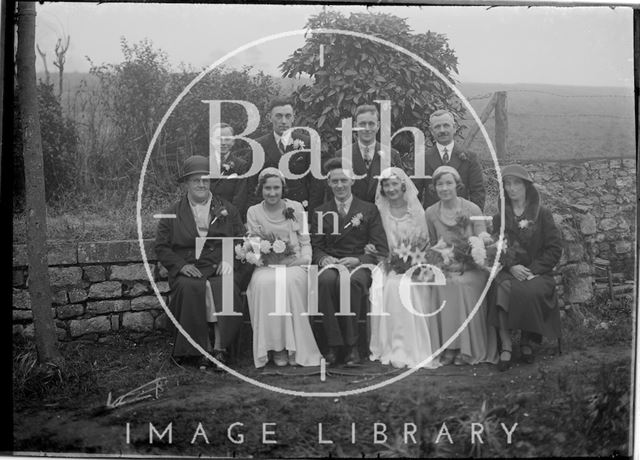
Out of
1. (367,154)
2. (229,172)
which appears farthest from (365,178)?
(229,172)

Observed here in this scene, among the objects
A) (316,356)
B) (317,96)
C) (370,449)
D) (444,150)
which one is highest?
(317,96)

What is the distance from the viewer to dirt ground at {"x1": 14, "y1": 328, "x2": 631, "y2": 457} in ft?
16.8

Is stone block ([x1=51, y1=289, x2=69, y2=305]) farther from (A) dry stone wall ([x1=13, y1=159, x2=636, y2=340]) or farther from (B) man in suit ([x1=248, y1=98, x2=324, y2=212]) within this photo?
(B) man in suit ([x1=248, y1=98, x2=324, y2=212])

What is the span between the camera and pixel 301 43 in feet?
17.4

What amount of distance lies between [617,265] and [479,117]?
4.65 ft

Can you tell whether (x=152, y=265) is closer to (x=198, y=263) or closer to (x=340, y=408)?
(x=198, y=263)

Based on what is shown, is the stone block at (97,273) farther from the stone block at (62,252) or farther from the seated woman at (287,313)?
the seated woman at (287,313)

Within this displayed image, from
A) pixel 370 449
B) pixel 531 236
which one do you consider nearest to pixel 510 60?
pixel 531 236

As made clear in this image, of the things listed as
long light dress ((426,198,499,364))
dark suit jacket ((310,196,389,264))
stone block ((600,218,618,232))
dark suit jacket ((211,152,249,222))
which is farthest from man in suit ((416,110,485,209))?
dark suit jacket ((211,152,249,222))

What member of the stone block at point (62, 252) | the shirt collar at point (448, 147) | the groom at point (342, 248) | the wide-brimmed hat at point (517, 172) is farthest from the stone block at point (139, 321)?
the wide-brimmed hat at point (517, 172)

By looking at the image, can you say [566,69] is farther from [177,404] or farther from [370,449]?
[177,404]

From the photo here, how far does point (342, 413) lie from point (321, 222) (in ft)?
4.30

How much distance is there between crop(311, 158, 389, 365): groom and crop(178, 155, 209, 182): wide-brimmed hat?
2.73ft

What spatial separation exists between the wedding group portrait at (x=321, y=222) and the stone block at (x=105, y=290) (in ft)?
0.05
